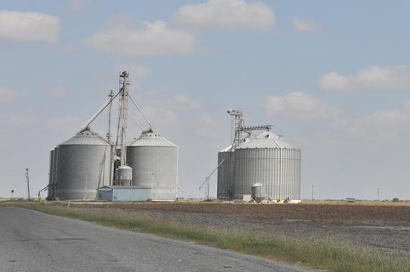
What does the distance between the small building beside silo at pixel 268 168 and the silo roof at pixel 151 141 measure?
1487cm

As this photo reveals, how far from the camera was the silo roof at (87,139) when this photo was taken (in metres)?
133

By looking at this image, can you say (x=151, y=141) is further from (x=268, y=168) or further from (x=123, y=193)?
(x=268, y=168)

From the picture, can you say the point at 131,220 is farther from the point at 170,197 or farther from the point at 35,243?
the point at 170,197

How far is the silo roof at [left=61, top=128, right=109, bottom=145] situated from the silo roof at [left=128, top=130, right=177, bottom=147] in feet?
22.7

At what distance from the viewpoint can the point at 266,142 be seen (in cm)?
13712

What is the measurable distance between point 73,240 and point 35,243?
2.16 m

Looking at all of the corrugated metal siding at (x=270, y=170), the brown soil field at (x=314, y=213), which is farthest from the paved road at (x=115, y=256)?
the corrugated metal siding at (x=270, y=170)

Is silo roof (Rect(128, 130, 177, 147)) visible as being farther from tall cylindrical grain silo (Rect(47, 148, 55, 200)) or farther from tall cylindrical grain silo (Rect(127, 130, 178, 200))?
tall cylindrical grain silo (Rect(47, 148, 55, 200))

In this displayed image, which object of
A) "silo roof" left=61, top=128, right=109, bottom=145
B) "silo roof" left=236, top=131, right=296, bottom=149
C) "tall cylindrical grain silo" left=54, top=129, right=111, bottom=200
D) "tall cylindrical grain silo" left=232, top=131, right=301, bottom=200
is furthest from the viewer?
"silo roof" left=236, top=131, right=296, bottom=149

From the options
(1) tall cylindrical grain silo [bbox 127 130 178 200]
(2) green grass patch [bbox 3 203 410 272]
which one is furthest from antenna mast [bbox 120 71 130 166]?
(2) green grass patch [bbox 3 203 410 272]

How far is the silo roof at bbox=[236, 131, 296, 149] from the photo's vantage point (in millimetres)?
136125

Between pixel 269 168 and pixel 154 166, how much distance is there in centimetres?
2329

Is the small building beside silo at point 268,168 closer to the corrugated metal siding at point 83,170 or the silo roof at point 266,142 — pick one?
the silo roof at point 266,142

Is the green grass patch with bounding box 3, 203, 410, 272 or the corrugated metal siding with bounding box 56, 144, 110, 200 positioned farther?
the corrugated metal siding with bounding box 56, 144, 110, 200
